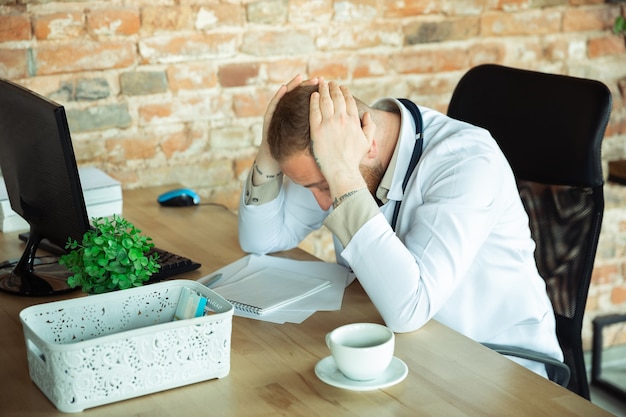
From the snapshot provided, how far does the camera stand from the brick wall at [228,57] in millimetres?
2307

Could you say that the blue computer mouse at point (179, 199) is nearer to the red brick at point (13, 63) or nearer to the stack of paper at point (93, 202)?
the stack of paper at point (93, 202)

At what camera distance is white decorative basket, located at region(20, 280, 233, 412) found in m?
1.21

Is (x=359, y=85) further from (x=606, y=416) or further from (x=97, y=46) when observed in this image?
(x=606, y=416)

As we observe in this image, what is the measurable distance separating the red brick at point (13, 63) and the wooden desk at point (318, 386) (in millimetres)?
876

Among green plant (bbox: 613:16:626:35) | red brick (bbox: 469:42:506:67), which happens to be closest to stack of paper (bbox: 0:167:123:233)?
red brick (bbox: 469:42:506:67)

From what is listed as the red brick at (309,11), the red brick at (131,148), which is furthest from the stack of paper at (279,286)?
the red brick at (309,11)

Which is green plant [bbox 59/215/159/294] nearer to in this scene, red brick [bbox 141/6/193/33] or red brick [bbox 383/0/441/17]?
red brick [bbox 141/6/193/33]

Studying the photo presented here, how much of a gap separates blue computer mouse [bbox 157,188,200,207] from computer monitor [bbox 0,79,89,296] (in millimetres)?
491

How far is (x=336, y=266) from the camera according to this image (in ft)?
5.94

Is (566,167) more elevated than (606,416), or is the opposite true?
(566,167)

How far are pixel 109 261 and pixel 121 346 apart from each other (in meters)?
0.24

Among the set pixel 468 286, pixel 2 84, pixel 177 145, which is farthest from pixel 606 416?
pixel 177 145

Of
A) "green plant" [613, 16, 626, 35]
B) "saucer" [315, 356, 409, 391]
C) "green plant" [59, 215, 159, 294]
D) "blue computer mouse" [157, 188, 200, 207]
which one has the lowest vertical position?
"blue computer mouse" [157, 188, 200, 207]

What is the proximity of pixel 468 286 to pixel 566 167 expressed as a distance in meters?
0.38
